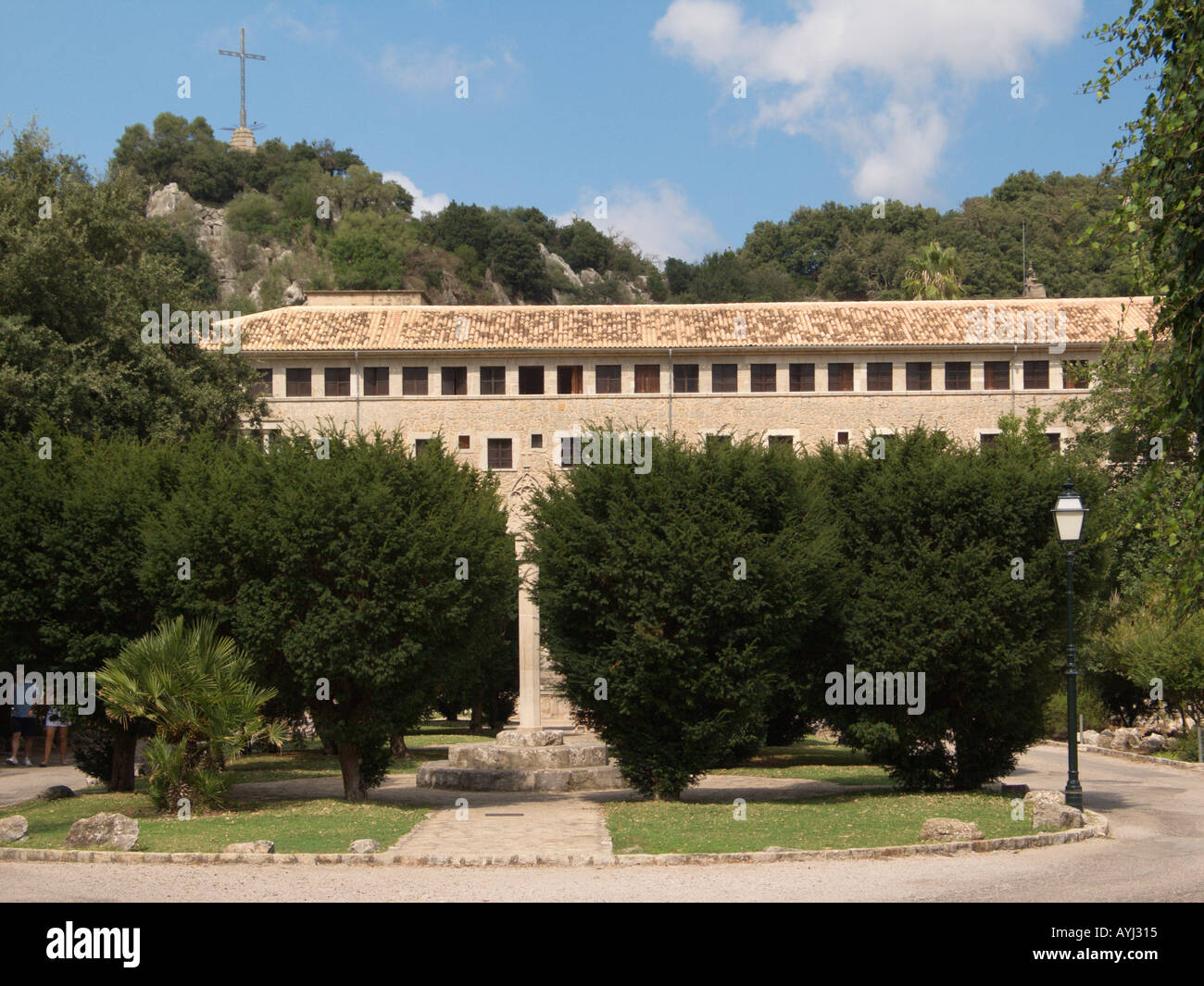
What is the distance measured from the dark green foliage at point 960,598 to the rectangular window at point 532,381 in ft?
123

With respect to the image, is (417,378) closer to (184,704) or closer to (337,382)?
(337,382)

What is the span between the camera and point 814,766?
2992 cm

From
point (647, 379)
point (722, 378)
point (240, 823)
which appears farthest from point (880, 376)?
point (240, 823)

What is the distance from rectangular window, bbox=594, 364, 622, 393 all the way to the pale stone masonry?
0.06 metres

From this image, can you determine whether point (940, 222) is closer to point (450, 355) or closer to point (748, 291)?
point (748, 291)

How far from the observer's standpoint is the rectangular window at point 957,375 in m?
57.3

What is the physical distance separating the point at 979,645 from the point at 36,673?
52.1ft

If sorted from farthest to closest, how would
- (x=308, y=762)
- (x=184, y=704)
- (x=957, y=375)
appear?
(x=957, y=375) → (x=308, y=762) → (x=184, y=704)

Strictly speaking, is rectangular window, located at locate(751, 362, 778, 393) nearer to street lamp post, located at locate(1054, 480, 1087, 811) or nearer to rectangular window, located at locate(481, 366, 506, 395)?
rectangular window, located at locate(481, 366, 506, 395)

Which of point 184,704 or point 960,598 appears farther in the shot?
point 960,598

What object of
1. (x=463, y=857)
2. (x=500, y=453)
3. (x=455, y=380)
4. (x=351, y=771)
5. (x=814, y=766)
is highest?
(x=455, y=380)

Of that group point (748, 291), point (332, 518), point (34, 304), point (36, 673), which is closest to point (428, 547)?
point (332, 518)

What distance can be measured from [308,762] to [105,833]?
50.4 feet

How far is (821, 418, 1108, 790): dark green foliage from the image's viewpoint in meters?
20.1
